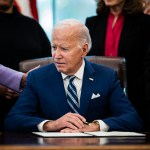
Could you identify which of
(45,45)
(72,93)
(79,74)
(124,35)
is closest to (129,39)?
(124,35)

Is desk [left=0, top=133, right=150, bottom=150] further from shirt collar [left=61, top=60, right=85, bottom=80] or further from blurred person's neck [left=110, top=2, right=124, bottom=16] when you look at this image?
blurred person's neck [left=110, top=2, right=124, bottom=16]

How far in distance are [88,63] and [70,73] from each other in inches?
7.3

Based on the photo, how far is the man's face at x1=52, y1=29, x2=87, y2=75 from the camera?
3111 millimetres

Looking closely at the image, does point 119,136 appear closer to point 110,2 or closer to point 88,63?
point 88,63

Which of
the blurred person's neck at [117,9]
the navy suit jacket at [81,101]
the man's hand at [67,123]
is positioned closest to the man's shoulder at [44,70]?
the navy suit jacket at [81,101]

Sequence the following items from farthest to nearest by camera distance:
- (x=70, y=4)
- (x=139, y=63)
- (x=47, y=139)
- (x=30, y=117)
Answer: (x=70, y=4) → (x=139, y=63) → (x=30, y=117) → (x=47, y=139)

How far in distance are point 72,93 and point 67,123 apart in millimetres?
337

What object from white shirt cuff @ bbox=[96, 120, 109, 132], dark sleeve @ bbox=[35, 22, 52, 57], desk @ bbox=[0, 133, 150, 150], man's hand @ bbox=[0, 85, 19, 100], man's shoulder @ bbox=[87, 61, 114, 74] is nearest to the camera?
desk @ bbox=[0, 133, 150, 150]

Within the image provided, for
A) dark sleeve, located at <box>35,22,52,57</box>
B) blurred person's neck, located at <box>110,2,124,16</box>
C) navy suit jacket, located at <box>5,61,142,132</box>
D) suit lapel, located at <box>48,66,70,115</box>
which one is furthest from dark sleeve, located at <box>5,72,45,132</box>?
blurred person's neck, located at <box>110,2,124,16</box>

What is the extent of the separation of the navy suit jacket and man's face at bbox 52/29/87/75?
0.11 meters

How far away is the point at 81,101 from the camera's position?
10.4 ft

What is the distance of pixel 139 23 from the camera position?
173 inches

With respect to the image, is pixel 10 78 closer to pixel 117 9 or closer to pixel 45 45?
pixel 45 45

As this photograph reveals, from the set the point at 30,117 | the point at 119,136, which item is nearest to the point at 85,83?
the point at 30,117
